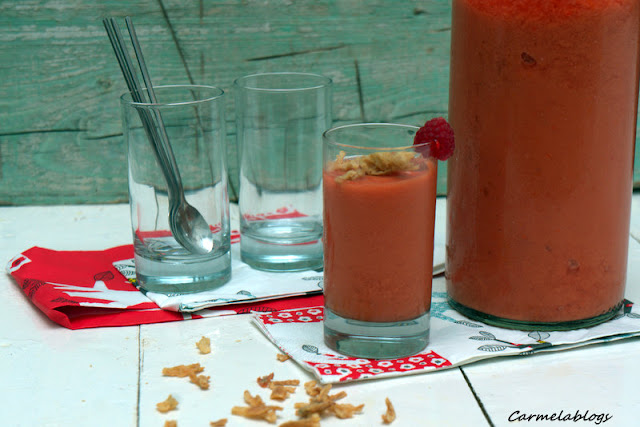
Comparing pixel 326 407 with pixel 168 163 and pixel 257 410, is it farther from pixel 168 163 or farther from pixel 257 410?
pixel 168 163

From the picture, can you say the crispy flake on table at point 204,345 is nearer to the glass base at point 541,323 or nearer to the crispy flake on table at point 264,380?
the crispy flake on table at point 264,380

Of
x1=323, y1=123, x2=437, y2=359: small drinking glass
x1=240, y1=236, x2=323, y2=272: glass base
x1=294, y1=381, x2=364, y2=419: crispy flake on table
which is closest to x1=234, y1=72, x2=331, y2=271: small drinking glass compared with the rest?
x1=240, y1=236, x2=323, y2=272: glass base

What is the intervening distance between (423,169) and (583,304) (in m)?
0.24

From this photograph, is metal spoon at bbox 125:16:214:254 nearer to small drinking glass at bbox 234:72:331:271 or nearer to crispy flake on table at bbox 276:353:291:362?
small drinking glass at bbox 234:72:331:271

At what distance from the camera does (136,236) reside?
3.26 ft

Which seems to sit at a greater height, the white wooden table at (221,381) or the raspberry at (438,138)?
the raspberry at (438,138)

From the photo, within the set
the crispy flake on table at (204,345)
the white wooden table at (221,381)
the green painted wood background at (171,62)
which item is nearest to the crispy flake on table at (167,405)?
the white wooden table at (221,381)

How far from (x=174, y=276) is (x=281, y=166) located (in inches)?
8.1

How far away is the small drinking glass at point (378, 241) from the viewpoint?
777 mm

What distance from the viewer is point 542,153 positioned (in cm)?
82

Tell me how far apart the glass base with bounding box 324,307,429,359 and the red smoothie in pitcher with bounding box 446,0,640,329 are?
0.36 ft

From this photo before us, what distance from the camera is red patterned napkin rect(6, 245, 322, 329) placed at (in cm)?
92

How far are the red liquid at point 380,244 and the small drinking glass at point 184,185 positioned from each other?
0.22 meters

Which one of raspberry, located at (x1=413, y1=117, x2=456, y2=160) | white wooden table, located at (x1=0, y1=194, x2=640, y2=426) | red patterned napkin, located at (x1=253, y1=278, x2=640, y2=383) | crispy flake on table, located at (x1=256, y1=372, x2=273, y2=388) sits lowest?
white wooden table, located at (x1=0, y1=194, x2=640, y2=426)
